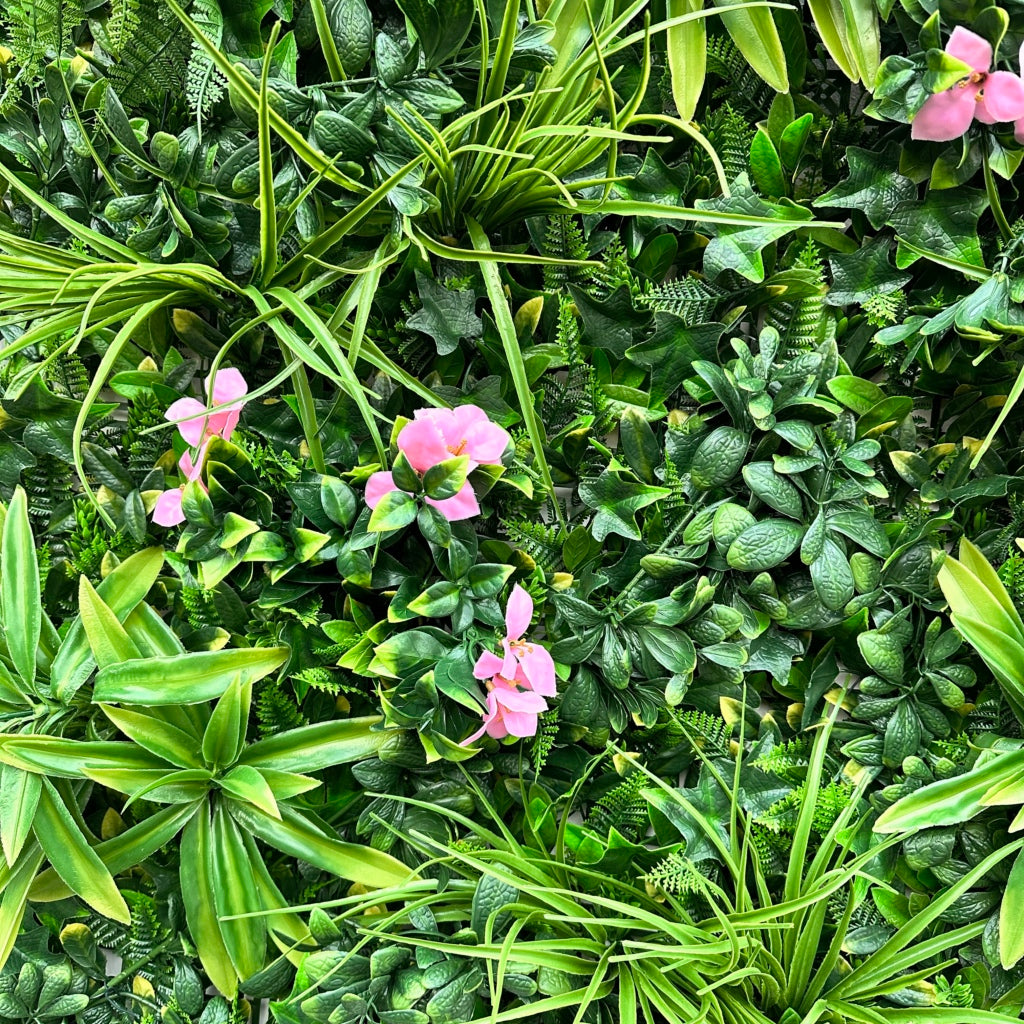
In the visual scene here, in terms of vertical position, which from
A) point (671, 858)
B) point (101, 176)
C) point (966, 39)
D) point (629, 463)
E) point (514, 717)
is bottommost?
point (671, 858)

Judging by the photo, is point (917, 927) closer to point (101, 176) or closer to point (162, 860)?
point (162, 860)

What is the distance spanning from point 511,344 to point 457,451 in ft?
0.36

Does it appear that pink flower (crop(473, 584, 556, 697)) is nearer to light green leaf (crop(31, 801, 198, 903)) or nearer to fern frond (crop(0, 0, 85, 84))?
light green leaf (crop(31, 801, 198, 903))

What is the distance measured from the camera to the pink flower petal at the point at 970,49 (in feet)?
2.32

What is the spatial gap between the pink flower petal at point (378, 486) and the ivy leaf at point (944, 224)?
0.55m

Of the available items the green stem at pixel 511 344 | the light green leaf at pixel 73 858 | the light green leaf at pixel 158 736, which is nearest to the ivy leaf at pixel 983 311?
the green stem at pixel 511 344

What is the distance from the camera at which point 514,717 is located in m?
0.72

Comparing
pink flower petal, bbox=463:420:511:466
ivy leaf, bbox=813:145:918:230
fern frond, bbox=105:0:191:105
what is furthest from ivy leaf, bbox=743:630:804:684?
fern frond, bbox=105:0:191:105

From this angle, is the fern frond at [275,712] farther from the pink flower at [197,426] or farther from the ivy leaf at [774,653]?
the ivy leaf at [774,653]

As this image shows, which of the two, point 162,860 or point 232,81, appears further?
point 162,860

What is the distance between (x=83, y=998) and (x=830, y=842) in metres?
0.75

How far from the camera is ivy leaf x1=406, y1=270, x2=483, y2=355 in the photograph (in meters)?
0.77

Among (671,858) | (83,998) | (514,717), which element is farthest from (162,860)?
(671,858)

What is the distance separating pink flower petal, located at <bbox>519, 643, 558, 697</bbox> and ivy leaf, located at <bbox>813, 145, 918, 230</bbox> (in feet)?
1.74
